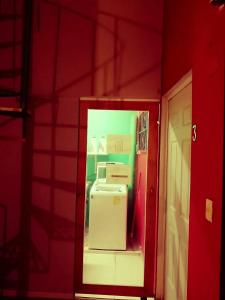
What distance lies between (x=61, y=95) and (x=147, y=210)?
1.43m

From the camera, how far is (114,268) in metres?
3.48

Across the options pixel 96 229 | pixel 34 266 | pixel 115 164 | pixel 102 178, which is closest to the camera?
pixel 34 266

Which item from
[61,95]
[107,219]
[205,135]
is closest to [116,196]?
[107,219]

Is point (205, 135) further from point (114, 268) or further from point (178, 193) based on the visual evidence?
point (114, 268)

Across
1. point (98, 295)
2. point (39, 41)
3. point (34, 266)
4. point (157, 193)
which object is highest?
point (39, 41)

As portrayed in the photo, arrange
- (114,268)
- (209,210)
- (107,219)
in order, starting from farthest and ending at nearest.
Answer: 1. (107,219)
2. (114,268)
3. (209,210)

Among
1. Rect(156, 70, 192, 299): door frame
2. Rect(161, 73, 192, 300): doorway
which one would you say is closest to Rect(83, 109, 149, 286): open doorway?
Rect(156, 70, 192, 299): door frame

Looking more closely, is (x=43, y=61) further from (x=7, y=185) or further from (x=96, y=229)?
(x=96, y=229)

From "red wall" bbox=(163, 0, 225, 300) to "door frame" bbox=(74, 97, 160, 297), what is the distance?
985 millimetres

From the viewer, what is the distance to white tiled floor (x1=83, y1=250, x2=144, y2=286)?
3127 mm

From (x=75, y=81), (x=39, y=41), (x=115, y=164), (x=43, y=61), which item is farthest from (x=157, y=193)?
(x=39, y=41)

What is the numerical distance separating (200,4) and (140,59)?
1298mm

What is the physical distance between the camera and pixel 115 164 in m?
3.18

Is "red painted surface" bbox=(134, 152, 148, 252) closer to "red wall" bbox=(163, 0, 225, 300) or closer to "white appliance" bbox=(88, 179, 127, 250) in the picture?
"white appliance" bbox=(88, 179, 127, 250)
